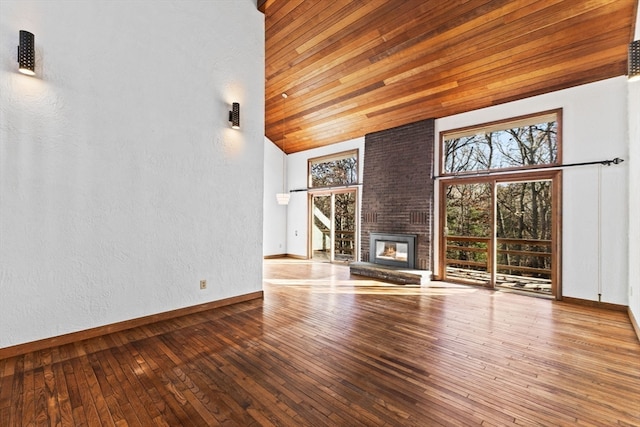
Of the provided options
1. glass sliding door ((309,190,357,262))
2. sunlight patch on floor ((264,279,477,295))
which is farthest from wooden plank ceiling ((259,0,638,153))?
sunlight patch on floor ((264,279,477,295))

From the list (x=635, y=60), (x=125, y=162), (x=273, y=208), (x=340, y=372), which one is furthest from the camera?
(x=273, y=208)

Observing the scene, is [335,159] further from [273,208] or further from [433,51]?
[433,51]

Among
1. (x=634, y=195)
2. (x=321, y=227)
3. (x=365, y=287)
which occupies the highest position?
(x=634, y=195)

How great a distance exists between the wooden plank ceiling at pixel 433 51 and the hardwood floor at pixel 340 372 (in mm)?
3338

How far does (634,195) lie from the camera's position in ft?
11.1

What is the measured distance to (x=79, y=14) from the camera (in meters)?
2.96

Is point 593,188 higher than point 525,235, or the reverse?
point 593,188

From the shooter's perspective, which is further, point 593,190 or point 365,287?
point 365,287

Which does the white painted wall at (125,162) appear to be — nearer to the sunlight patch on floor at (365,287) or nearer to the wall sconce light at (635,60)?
the sunlight patch on floor at (365,287)

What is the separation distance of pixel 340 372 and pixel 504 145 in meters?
4.69

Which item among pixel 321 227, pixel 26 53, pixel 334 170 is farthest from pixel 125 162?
pixel 321 227

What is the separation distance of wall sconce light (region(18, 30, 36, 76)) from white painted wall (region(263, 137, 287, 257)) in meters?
5.95

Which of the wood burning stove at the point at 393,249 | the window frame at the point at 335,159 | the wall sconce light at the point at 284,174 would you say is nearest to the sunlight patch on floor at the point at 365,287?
the wood burning stove at the point at 393,249

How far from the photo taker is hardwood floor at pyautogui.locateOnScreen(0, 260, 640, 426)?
184 centimetres
